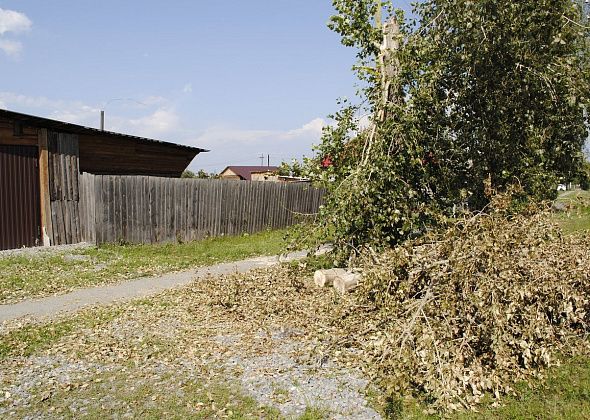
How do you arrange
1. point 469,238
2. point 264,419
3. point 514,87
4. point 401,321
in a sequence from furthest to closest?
point 514,87
point 469,238
point 401,321
point 264,419

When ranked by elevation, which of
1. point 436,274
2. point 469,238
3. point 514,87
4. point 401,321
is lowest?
point 401,321

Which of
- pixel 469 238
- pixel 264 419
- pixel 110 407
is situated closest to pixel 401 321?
pixel 469 238

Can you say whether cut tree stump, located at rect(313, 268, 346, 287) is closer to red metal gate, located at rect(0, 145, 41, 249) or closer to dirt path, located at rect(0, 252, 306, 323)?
dirt path, located at rect(0, 252, 306, 323)

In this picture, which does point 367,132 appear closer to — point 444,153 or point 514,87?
point 444,153

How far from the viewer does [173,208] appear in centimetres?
1334

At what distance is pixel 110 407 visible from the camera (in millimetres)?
4203

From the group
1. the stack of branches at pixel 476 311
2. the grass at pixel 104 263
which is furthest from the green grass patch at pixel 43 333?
the stack of branches at pixel 476 311

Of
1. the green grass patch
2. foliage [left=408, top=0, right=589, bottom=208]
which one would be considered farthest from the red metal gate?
foliage [left=408, top=0, right=589, bottom=208]

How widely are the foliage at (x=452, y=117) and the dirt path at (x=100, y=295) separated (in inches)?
79.7

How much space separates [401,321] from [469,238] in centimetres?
129

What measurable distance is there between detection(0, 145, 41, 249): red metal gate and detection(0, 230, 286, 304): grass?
1274 mm

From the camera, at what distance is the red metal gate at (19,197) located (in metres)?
11.3

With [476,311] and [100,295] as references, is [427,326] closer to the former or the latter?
[476,311]

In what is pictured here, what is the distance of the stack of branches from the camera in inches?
175
